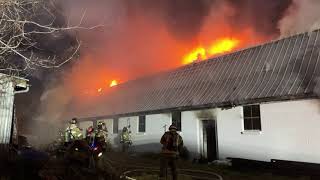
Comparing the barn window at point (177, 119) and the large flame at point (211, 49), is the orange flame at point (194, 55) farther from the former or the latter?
the barn window at point (177, 119)

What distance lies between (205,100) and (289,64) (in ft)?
14.9

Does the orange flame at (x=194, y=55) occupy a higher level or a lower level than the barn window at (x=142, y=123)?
higher

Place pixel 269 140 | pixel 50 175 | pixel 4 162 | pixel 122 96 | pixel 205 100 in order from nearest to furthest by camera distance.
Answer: pixel 50 175
pixel 4 162
pixel 269 140
pixel 205 100
pixel 122 96

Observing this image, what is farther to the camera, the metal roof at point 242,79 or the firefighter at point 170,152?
the metal roof at point 242,79

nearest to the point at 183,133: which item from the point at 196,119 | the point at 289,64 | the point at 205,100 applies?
the point at 196,119

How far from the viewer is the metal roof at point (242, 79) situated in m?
14.8

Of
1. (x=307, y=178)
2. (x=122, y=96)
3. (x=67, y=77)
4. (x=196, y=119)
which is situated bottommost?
(x=307, y=178)

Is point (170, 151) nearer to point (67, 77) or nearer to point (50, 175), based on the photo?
point (50, 175)

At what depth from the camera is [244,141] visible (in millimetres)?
16203

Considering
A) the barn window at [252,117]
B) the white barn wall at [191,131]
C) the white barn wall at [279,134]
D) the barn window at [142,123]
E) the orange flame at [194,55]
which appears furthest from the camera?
the orange flame at [194,55]

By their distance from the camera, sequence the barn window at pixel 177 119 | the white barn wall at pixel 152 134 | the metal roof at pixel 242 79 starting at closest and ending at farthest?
the metal roof at pixel 242 79
the barn window at pixel 177 119
the white barn wall at pixel 152 134

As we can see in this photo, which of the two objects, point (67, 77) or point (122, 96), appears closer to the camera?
point (122, 96)

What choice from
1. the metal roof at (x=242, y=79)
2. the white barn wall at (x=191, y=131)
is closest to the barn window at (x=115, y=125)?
the metal roof at (x=242, y=79)

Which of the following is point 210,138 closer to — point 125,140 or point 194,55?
point 125,140
